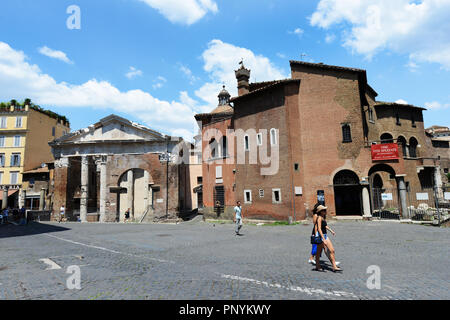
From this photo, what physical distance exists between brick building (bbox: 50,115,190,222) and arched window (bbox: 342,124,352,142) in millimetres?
15929

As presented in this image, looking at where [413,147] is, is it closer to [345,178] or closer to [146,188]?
[345,178]

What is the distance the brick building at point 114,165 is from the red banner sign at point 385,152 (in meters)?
17.8

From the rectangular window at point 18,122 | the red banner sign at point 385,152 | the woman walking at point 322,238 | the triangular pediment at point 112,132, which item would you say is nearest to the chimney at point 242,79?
the triangular pediment at point 112,132

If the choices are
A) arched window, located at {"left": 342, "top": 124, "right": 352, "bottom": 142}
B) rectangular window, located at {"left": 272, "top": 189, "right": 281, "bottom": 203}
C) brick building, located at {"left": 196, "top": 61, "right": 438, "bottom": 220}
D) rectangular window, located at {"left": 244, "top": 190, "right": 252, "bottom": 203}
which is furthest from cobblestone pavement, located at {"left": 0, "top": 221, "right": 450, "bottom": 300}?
rectangular window, located at {"left": 244, "top": 190, "right": 252, "bottom": 203}

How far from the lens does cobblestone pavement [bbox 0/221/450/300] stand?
5.34 metres

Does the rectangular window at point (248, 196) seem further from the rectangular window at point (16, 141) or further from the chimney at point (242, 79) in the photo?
the rectangular window at point (16, 141)

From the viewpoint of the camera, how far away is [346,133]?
20125mm

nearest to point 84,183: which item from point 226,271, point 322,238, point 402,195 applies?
point 226,271

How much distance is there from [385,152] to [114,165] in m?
25.0

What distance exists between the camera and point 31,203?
38719 millimetres

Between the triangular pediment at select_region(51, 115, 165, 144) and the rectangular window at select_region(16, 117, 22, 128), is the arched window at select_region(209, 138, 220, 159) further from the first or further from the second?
the rectangular window at select_region(16, 117, 22, 128)
